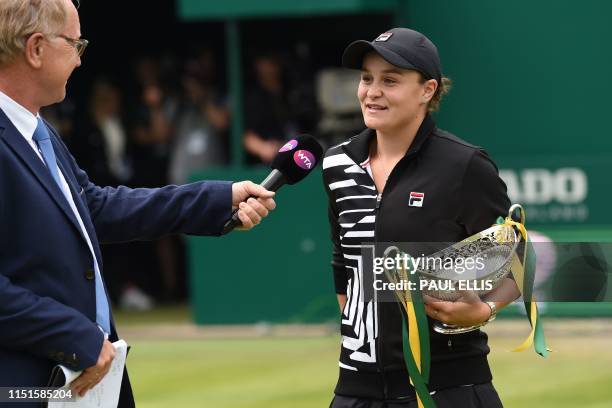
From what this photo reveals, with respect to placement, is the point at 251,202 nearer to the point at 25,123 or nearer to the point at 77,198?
the point at 77,198

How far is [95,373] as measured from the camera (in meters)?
4.33

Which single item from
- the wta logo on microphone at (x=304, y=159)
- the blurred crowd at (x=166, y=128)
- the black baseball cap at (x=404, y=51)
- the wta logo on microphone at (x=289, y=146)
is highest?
the black baseball cap at (x=404, y=51)

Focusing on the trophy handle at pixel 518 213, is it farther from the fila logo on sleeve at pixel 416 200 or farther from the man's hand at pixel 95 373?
the man's hand at pixel 95 373

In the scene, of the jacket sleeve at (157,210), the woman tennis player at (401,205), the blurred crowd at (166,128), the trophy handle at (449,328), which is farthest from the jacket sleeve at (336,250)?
the blurred crowd at (166,128)

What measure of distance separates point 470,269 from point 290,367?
6.30 metres

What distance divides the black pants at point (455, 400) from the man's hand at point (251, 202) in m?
0.80

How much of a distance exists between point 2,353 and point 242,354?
7594 millimetres

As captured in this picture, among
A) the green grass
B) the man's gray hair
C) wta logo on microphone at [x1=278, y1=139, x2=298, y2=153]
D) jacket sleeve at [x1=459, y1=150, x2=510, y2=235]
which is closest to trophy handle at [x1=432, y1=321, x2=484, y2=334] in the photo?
jacket sleeve at [x1=459, y1=150, x2=510, y2=235]

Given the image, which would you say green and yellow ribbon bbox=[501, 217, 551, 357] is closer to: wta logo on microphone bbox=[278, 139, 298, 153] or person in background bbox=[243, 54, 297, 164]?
wta logo on microphone bbox=[278, 139, 298, 153]

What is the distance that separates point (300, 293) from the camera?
13.3 meters

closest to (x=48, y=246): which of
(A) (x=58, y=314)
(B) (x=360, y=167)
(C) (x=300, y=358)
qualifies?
(A) (x=58, y=314)

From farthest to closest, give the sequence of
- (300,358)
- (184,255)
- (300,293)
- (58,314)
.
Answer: (184,255) < (300,293) < (300,358) < (58,314)

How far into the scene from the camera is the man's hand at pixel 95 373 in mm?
4309

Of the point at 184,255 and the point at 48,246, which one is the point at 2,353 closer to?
the point at 48,246
